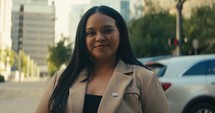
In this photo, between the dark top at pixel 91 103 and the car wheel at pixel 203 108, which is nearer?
the dark top at pixel 91 103

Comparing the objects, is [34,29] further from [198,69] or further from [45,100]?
[45,100]

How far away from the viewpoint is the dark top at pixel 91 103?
197 cm

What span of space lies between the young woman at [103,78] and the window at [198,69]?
6.09 meters

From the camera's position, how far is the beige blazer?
195 cm

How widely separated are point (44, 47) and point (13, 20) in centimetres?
1348

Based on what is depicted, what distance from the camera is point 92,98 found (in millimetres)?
2004

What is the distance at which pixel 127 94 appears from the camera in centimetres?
199

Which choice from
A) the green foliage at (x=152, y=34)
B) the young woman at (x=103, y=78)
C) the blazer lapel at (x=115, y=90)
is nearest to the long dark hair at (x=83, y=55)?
the young woman at (x=103, y=78)

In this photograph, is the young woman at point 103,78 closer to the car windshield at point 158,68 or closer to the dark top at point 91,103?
the dark top at point 91,103

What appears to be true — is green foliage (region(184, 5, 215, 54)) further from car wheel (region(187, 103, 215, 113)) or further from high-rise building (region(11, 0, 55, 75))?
high-rise building (region(11, 0, 55, 75))

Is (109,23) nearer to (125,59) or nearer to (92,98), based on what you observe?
(125,59)

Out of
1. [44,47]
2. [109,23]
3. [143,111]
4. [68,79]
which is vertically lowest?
[44,47]

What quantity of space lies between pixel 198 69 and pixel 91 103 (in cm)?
641

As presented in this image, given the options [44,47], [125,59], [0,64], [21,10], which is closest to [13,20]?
[21,10]
